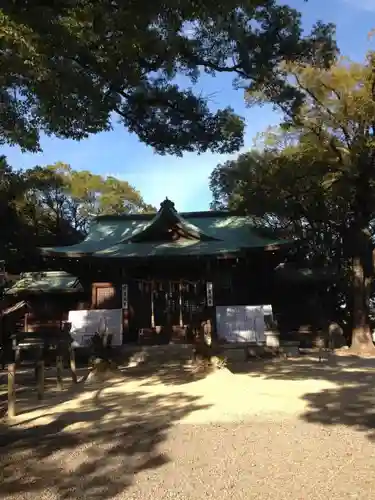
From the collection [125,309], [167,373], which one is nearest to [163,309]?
[125,309]

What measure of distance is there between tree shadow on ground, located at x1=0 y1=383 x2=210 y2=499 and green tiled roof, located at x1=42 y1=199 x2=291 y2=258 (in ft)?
29.8

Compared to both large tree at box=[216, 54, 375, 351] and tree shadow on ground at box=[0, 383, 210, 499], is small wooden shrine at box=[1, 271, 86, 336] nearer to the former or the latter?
large tree at box=[216, 54, 375, 351]

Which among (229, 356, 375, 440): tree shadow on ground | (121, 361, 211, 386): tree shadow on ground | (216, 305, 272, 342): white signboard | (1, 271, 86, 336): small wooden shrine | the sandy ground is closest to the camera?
the sandy ground

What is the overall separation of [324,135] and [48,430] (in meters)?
16.2

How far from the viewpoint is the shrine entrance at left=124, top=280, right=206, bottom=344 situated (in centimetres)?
1680

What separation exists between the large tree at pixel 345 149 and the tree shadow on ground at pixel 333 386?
6.79 meters

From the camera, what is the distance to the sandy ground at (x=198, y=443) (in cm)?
450

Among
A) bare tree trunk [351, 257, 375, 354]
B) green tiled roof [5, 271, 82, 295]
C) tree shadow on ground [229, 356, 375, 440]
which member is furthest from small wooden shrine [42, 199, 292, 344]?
tree shadow on ground [229, 356, 375, 440]

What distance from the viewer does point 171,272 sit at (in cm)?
1795

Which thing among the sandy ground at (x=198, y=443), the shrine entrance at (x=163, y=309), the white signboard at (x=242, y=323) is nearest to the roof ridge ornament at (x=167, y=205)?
the shrine entrance at (x=163, y=309)

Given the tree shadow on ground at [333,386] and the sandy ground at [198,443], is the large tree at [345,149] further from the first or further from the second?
the sandy ground at [198,443]

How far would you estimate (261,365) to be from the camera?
13.1m

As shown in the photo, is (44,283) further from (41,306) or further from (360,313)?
(360,313)

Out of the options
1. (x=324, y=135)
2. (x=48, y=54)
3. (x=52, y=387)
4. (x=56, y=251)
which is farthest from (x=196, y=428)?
(x=324, y=135)
